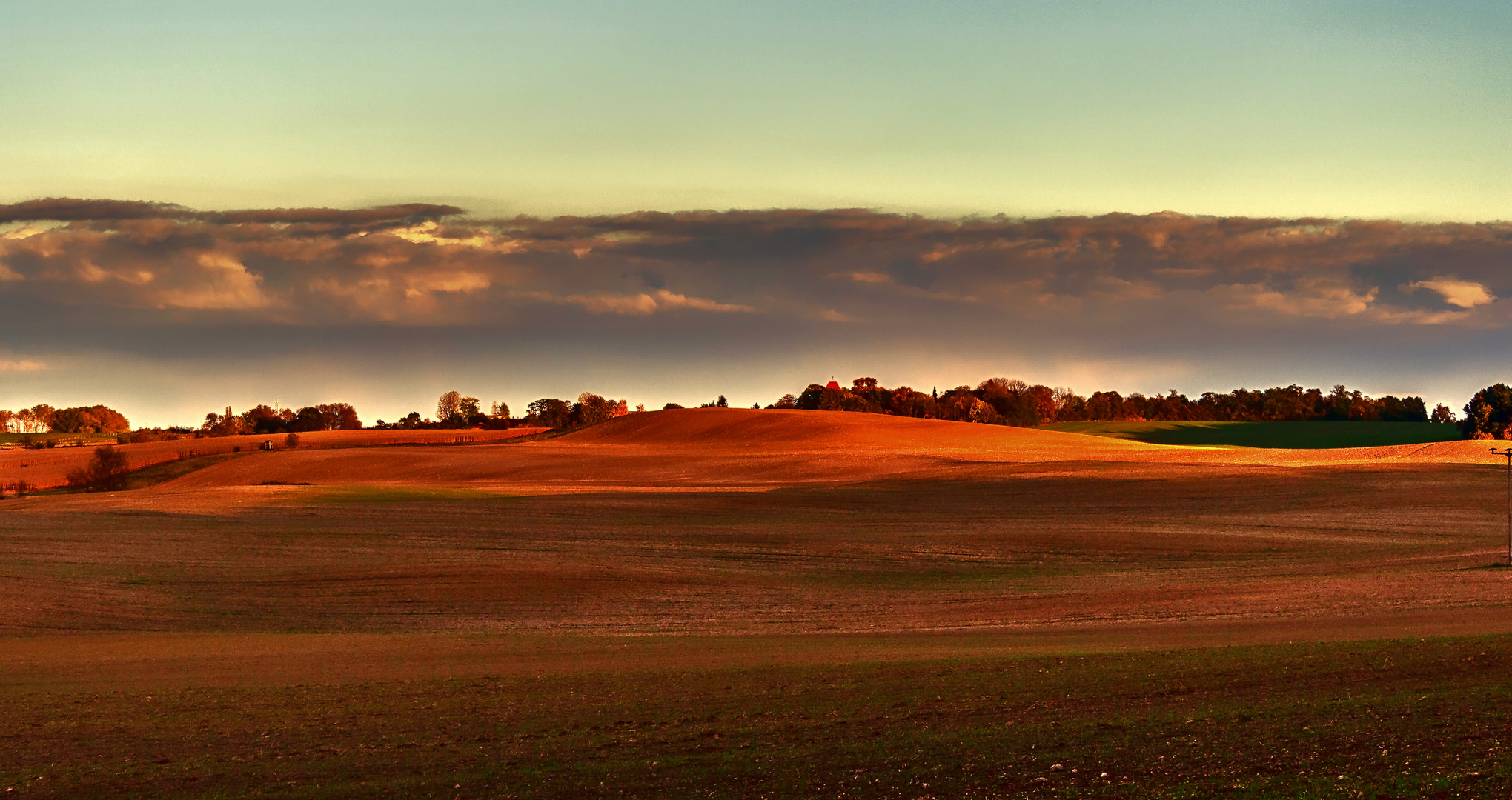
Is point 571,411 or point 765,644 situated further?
point 571,411

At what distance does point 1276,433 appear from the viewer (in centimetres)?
10656

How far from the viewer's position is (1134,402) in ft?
500

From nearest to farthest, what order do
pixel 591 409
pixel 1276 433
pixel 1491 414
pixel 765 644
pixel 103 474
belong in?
1. pixel 765 644
2. pixel 103 474
3. pixel 1491 414
4. pixel 1276 433
5. pixel 591 409

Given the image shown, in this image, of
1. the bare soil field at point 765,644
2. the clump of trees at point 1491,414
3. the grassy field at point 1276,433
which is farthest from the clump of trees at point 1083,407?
the bare soil field at point 765,644

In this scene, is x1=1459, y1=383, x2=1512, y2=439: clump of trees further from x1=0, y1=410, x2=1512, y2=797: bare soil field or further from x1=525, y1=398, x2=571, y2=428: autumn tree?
x1=525, y1=398, x2=571, y2=428: autumn tree

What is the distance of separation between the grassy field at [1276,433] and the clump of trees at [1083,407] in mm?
7964

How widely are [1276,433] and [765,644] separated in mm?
100279

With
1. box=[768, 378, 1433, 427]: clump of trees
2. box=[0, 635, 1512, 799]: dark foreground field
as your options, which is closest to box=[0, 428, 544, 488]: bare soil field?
box=[768, 378, 1433, 427]: clump of trees

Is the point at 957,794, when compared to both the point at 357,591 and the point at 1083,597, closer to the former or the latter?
the point at 1083,597

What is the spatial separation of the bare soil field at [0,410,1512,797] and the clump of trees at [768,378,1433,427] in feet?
258

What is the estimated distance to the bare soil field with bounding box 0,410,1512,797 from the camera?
30.1ft

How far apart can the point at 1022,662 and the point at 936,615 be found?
7.19m

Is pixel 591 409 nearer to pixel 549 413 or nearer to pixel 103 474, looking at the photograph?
pixel 549 413

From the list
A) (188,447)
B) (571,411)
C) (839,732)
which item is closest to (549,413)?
(571,411)
